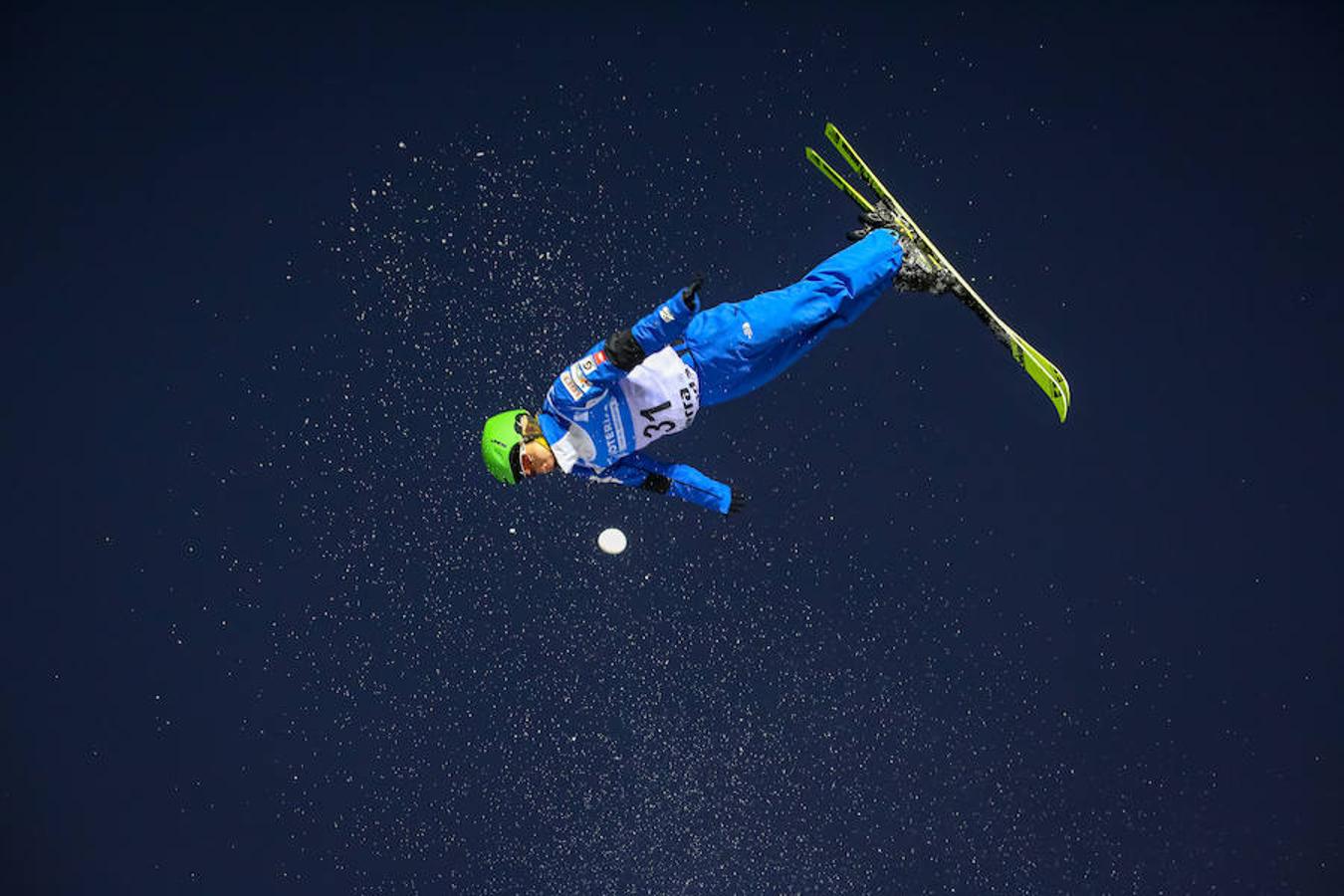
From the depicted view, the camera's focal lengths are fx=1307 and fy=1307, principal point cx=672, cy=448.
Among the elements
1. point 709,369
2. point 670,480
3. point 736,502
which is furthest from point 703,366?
point 736,502

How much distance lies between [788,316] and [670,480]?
0.80 m

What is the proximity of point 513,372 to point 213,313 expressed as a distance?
56.2 inches

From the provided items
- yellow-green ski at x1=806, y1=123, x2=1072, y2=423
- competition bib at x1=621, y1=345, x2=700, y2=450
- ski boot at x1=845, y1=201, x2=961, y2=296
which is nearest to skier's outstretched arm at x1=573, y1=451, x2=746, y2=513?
competition bib at x1=621, y1=345, x2=700, y2=450

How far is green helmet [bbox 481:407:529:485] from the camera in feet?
15.7

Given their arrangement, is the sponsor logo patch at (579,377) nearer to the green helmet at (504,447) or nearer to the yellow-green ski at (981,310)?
the green helmet at (504,447)

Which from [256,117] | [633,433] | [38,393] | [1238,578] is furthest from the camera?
[1238,578]

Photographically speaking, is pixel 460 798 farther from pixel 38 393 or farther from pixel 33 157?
pixel 33 157

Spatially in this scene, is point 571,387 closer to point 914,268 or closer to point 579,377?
point 579,377

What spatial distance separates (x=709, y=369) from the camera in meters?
4.93

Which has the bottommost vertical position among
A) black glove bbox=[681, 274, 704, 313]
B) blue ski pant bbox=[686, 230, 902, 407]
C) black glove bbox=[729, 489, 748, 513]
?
black glove bbox=[729, 489, 748, 513]

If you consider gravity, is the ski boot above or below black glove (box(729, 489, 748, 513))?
above

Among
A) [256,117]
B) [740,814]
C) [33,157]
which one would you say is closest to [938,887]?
[740,814]

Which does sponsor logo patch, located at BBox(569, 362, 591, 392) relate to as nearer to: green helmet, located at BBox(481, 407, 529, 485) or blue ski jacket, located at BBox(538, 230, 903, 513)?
blue ski jacket, located at BBox(538, 230, 903, 513)

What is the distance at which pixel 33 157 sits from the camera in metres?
6.00
